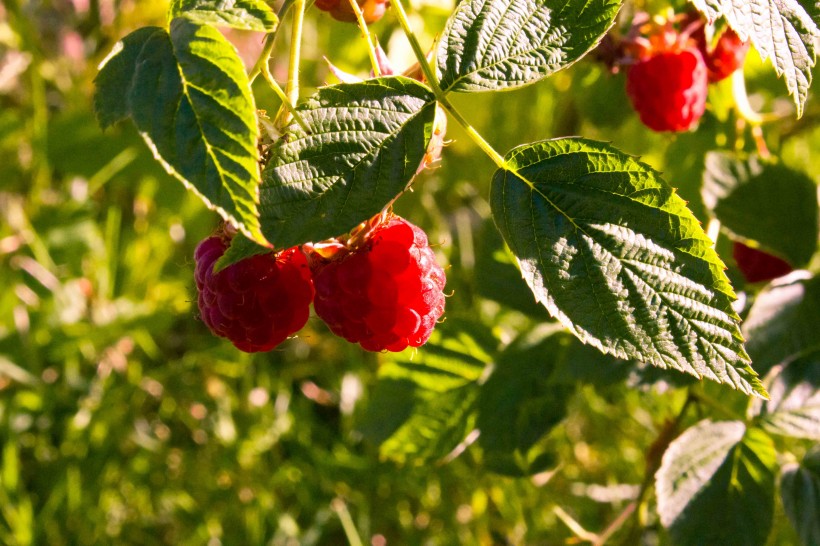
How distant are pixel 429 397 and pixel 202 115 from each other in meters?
0.69

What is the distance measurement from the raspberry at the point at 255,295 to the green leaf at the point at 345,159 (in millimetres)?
119

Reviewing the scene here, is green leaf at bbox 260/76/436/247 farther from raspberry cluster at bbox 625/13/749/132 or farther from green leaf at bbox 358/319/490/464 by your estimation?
green leaf at bbox 358/319/490/464

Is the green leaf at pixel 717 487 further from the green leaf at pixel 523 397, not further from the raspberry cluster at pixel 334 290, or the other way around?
the raspberry cluster at pixel 334 290

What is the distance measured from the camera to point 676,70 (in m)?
0.89

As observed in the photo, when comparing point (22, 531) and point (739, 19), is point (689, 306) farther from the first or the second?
point (22, 531)

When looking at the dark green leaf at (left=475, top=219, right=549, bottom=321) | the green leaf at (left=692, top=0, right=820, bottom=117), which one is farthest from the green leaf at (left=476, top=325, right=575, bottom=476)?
the green leaf at (left=692, top=0, right=820, bottom=117)

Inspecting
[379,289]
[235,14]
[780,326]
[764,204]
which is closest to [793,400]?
[780,326]

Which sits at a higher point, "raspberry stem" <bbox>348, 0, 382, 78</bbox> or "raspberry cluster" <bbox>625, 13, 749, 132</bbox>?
"raspberry stem" <bbox>348, 0, 382, 78</bbox>

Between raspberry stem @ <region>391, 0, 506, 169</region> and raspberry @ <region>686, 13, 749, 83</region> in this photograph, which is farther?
raspberry @ <region>686, 13, 749, 83</region>

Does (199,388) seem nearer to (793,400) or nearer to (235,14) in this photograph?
(793,400)

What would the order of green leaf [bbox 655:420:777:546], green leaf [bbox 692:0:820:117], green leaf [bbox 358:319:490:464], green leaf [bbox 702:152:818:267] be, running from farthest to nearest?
green leaf [bbox 358:319:490:464], green leaf [bbox 702:152:818:267], green leaf [bbox 655:420:777:546], green leaf [bbox 692:0:820:117]

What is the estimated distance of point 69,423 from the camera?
1630mm

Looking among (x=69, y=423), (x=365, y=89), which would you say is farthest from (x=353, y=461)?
(x=365, y=89)

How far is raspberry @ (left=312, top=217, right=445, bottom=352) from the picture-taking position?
0.66m
